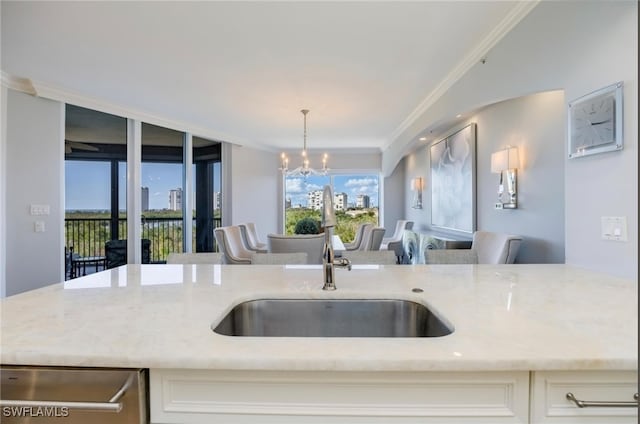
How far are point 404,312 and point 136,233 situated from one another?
4.72m

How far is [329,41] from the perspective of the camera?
8.89 feet

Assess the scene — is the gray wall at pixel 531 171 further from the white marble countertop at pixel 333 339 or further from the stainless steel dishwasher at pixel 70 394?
the stainless steel dishwasher at pixel 70 394

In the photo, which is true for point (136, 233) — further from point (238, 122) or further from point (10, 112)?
point (238, 122)

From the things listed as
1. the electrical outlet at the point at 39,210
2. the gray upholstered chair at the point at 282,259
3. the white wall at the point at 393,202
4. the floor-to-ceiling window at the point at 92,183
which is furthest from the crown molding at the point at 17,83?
the white wall at the point at 393,202

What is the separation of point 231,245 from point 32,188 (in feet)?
7.55

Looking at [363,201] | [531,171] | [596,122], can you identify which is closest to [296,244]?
[531,171]

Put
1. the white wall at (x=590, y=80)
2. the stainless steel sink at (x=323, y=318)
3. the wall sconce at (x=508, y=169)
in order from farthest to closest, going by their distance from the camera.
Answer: the wall sconce at (x=508, y=169) < the white wall at (x=590, y=80) < the stainless steel sink at (x=323, y=318)

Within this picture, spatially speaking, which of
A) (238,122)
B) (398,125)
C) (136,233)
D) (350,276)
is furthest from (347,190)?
(350,276)

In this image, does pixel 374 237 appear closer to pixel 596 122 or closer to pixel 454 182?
pixel 454 182

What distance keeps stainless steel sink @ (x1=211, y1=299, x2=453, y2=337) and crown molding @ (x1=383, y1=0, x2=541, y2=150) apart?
216 cm

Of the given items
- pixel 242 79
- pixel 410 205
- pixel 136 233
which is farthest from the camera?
pixel 410 205

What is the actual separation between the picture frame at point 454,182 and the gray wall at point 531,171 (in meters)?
0.16

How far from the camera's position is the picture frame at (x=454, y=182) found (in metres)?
4.20

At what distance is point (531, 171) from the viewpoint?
10.1 ft
